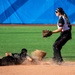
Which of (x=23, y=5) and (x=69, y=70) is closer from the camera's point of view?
(x=69, y=70)

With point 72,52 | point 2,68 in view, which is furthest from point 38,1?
point 2,68

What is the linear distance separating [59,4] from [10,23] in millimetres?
4132

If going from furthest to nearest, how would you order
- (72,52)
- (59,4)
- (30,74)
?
(59,4) < (72,52) < (30,74)

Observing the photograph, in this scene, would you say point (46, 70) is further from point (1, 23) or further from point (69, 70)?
point (1, 23)

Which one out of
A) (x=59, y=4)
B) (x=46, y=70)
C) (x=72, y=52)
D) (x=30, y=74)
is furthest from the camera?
(x=59, y=4)

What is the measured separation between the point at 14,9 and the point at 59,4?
3484 mm

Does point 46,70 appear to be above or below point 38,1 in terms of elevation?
below

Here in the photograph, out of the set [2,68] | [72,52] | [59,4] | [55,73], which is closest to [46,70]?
[55,73]

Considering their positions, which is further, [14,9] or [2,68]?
[14,9]

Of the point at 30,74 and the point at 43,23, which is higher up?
the point at 43,23

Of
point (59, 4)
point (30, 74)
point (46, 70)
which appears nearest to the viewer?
point (30, 74)

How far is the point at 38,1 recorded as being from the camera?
94.8 feet

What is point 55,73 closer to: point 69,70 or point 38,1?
point 69,70

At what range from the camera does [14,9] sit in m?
28.9
